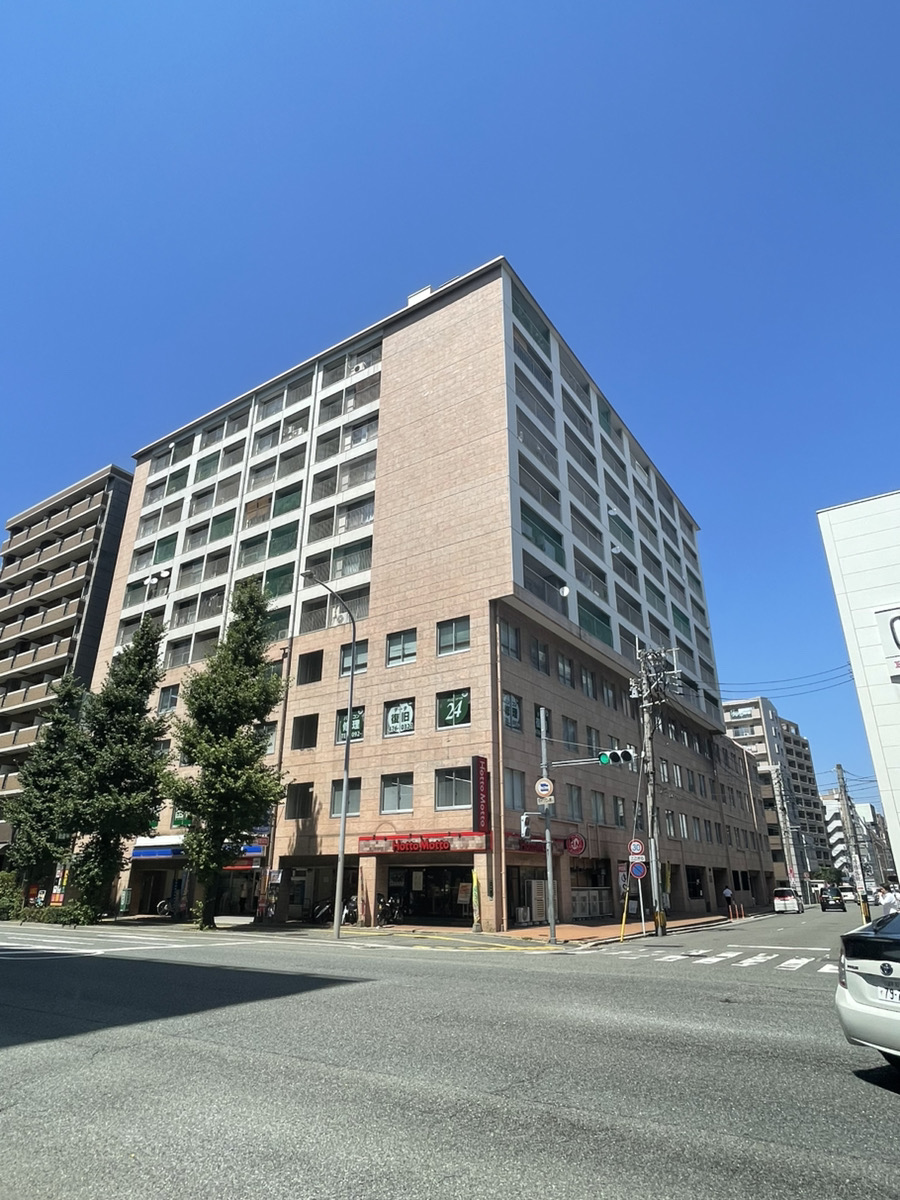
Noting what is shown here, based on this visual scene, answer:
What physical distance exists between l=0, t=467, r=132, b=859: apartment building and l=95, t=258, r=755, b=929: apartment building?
2.67 m

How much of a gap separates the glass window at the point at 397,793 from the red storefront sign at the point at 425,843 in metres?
1.18

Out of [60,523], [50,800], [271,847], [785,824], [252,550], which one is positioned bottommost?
[271,847]

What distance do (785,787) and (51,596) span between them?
301 ft

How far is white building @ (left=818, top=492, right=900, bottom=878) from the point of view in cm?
2209

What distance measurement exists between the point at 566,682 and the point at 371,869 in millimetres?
13675

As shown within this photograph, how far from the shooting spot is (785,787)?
93875 mm

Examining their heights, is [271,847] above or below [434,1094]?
above

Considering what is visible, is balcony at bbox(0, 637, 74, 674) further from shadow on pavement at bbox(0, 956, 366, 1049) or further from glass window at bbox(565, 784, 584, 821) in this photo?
shadow on pavement at bbox(0, 956, 366, 1049)

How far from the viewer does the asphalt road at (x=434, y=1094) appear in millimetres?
3789

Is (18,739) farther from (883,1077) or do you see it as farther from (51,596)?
(883,1077)

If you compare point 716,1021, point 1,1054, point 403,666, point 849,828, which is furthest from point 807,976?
point 849,828

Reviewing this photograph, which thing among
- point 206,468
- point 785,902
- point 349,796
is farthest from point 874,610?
point 206,468

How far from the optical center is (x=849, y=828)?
178ft

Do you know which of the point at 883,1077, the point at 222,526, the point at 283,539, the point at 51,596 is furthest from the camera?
the point at 51,596
